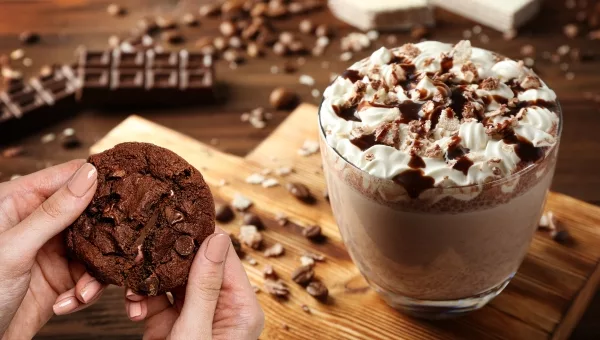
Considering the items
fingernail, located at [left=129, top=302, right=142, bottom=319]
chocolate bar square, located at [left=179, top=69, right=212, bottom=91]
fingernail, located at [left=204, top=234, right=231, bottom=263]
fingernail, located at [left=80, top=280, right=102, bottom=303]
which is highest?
fingernail, located at [left=204, top=234, right=231, bottom=263]

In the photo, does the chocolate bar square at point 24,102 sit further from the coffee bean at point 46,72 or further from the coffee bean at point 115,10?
the coffee bean at point 115,10

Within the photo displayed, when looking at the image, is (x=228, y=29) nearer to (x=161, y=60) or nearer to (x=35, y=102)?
(x=161, y=60)

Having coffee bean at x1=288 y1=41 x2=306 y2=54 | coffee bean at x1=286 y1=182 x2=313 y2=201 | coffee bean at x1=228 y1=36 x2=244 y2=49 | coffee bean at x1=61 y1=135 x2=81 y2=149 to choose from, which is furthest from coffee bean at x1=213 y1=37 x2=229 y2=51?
coffee bean at x1=286 y1=182 x2=313 y2=201

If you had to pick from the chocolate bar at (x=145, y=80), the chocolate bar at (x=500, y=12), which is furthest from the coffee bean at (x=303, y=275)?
the chocolate bar at (x=500, y=12)

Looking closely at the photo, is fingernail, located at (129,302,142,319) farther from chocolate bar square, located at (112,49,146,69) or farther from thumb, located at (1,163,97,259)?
chocolate bar square, located at (112,49,146,69)

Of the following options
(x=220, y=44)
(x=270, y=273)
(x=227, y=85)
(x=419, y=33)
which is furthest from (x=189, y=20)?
(x=270, y=273)

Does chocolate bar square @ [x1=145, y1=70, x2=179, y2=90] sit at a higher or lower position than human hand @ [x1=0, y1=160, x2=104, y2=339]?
lower
